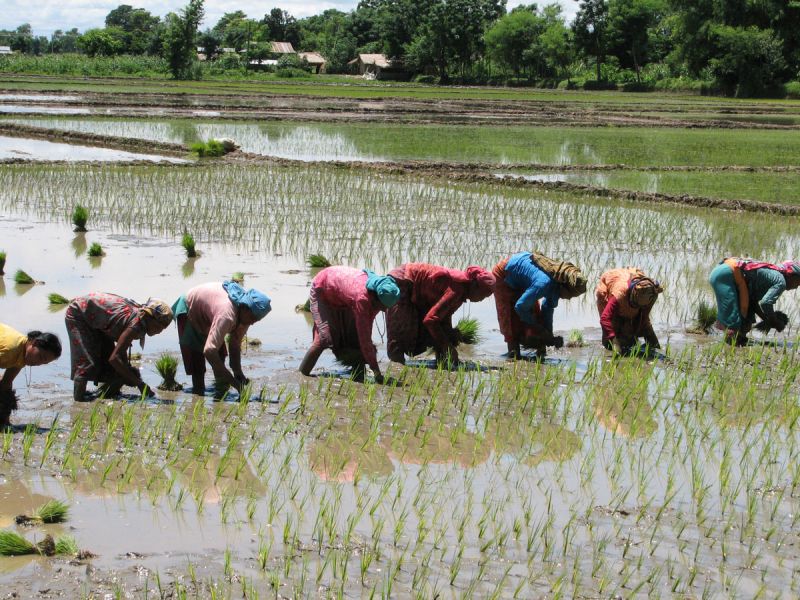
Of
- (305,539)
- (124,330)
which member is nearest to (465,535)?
(305,539)

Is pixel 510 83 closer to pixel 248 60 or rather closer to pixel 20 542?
pixel 248 60

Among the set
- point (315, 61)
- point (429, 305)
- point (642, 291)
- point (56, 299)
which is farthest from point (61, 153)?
point (315, 61)

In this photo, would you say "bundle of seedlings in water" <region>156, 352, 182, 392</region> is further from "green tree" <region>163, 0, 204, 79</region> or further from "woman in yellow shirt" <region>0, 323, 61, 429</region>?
"green tree" <region>163, 0, 204, 79</region>

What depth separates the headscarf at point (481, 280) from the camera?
6488mm

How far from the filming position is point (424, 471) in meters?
4.72

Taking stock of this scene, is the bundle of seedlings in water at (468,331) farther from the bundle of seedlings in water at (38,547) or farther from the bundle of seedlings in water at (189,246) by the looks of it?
the bundle of seedlings in water at (38,547)

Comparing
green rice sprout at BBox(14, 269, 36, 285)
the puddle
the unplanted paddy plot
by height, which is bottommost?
green rice sprout at BBox(14, 269, 36, 285)

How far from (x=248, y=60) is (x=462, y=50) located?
16379 mm

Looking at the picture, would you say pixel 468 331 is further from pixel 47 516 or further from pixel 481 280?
pixel 47 516

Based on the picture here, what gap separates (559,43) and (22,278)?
2114 inches

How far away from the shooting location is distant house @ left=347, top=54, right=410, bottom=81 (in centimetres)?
6706

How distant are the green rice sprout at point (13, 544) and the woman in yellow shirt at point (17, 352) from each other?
1501 millimetres

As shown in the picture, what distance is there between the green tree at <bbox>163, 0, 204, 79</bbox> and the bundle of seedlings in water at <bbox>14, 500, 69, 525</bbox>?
44.0 m

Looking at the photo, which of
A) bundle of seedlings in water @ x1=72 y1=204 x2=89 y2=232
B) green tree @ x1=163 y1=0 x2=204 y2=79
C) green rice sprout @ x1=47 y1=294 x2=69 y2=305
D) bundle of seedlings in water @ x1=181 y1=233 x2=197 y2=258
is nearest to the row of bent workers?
green rice sprout @ x1=47 y1=294 x2=69 y2=305
